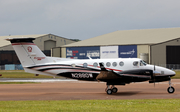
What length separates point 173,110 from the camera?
47.2ft

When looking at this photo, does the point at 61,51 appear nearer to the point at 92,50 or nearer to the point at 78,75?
the point at 92,50

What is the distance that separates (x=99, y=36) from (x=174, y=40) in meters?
→ 28.4

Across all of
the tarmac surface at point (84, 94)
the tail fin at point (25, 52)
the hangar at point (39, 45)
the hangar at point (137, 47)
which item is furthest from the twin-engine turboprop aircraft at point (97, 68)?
the hangar at point (39, 45)

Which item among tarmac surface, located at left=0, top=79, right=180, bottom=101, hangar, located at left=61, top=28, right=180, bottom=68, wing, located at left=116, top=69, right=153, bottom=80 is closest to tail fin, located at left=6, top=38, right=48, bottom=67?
tarmac surface, located at left=0, top=79, right=180, bottom=101

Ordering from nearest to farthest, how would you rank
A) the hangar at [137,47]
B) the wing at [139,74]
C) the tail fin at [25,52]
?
the wing at [139,74] < the tail fin at [25,52] < the hangar at [137,47]

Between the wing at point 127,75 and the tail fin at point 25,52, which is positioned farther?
the tail fin at point 25,52

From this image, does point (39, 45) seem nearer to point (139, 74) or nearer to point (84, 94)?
point (84, 94)

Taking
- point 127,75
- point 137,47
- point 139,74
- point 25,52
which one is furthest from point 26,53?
point 137,47

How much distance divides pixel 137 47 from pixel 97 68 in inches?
1974

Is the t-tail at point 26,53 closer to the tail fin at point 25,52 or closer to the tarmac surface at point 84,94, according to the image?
the tail fin at point 25,52

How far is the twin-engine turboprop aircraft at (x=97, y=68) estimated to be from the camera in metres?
23.1

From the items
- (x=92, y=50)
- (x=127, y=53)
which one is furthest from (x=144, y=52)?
(x=92, y=50)

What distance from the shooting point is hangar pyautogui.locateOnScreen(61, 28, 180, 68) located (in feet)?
230

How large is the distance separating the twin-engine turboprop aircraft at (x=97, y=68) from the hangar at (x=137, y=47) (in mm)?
43926
